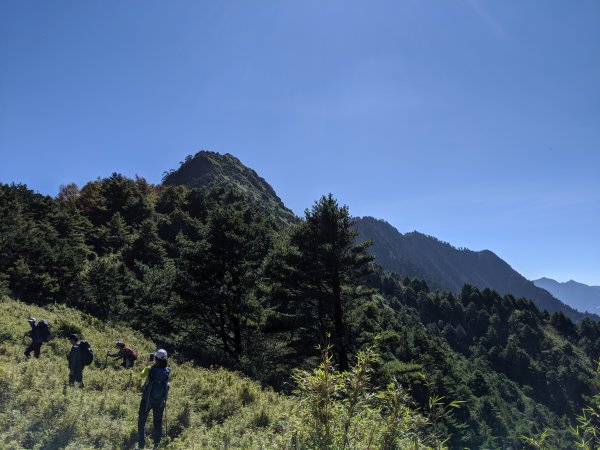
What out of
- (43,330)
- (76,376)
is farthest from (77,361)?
(43,330)

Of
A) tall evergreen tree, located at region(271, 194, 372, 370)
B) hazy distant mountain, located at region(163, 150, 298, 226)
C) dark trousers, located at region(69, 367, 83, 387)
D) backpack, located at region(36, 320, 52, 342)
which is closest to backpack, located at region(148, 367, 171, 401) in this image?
dark trousers, located at region(69, 367, 83, 387)

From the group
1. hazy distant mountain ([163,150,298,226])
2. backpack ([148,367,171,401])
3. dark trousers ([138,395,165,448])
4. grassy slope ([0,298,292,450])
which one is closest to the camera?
grassy slope ([0,298,292,450])

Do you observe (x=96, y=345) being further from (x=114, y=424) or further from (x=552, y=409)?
(x=552, y=409)

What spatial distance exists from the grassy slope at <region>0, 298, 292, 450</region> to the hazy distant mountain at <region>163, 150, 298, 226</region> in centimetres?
11315

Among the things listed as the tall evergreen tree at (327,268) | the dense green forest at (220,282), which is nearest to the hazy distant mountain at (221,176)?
the dense green forest at (220,282)

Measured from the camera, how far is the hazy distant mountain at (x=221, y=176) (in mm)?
131125

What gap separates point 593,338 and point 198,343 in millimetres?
162425

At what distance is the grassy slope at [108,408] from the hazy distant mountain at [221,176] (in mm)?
113153

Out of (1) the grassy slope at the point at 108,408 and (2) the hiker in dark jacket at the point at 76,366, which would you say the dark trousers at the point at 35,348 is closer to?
(1) the grassy slope at the point at 108,408

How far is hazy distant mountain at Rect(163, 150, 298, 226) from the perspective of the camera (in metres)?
131

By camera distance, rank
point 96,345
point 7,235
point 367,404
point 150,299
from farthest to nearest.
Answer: point 7,235 < point 150,299 < point 96,345 < point 367,404

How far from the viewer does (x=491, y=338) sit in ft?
452

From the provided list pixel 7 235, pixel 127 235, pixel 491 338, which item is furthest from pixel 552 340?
pixel 7 235

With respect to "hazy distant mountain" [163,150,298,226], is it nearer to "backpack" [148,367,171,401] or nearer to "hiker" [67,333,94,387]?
"hiker" [67,333,94,387]
